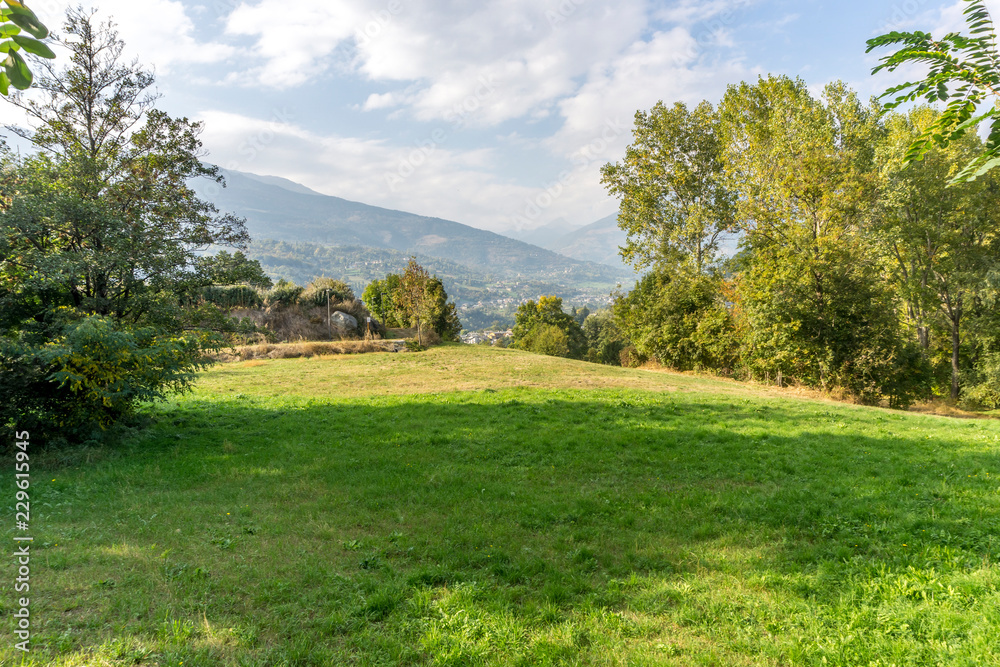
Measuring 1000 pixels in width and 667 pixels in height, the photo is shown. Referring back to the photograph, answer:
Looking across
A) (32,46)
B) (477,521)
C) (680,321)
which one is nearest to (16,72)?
(32,46)

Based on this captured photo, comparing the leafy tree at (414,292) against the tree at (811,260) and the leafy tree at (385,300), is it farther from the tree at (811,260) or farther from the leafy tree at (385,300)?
the tree at (811,260)

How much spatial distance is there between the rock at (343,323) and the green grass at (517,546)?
80.1 ft

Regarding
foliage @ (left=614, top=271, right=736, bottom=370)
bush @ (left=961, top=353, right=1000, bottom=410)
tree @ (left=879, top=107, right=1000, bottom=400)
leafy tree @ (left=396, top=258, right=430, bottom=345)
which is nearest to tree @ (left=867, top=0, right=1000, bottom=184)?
tree @ (left=879, top=107, right=1000, bottom=400)

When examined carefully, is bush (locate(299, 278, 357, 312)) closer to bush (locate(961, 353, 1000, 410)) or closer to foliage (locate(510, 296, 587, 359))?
foliage (locate(510, 296, 587, 359))

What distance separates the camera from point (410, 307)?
34.8 meters

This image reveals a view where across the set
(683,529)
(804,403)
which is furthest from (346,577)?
(804,403)

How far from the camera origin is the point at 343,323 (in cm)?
3466

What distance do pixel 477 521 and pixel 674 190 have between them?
90.3 ft

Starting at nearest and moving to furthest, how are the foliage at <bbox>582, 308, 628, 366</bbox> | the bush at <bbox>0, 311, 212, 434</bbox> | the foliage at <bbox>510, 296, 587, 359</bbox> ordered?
the bush at <bbox>0, 311, 212, 434</bbox> < the foliage at <bbox>582, 308, 628, 366</bbox> < the foliage at <bbox>510, 296, 587, 359</bbox>

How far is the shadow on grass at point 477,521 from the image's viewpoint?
3994mm

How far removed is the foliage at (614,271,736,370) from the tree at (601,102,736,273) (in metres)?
1.55

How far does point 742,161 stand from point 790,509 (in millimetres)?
22414

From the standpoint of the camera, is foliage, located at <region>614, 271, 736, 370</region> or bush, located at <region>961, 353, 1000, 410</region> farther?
foliage, located at <region>614, 271, 736, 370</region>

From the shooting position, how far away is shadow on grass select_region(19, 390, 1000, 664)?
13.1ft
